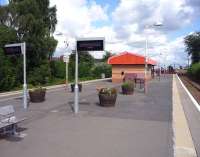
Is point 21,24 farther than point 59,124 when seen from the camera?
Yes

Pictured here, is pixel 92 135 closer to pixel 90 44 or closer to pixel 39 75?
pixel 90 44

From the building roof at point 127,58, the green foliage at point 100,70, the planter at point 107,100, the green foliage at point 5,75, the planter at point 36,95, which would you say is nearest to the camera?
the planter at point 107,100

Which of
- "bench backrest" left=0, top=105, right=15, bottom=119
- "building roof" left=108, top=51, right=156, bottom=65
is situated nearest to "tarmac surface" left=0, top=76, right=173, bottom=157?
"bench backrest" left=0, top=105, right=15, bottom=119

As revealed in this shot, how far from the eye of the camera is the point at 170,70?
111 m

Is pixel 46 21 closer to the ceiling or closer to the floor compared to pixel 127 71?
closer to the ceiling

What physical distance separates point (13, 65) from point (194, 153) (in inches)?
977

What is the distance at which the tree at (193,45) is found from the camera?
95.6 metres

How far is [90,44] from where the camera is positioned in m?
13.4

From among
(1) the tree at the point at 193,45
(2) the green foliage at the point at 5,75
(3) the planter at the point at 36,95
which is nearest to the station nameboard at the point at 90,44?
(3) the planter at the point at 36,95

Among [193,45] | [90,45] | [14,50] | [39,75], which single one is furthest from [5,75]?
[193,45]

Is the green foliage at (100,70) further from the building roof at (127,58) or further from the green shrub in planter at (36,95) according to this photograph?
the green shrub in planter at (36,95)

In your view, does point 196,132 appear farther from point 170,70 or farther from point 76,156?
point 170,70

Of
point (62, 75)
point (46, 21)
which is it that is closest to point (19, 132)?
point (46, 21)

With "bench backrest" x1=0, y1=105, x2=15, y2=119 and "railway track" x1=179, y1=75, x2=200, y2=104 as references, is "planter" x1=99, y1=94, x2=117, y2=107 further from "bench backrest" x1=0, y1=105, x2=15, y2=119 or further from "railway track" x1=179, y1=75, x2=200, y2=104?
"railway track" x1=179, y1=75, x2=200, y2=104
